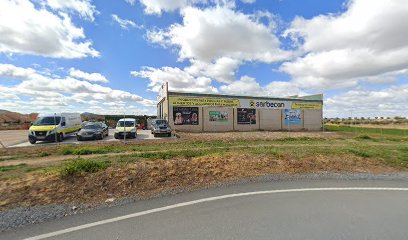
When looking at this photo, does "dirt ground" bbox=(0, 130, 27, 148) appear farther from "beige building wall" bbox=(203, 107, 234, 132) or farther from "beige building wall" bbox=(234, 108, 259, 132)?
"beige building wall" bbox=(234, 108, 259, 132)

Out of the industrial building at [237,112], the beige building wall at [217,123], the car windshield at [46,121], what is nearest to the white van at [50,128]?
the car windshield at [46,121]

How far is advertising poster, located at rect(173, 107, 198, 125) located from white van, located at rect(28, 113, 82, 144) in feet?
40.9

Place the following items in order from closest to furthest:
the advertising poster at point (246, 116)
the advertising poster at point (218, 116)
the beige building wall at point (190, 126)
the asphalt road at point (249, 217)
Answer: the asphalt road at point (249, 217), the beige building wall at point (190, 126), the advertising poster at point (218, 116), the advertising poster at point (246, 116)

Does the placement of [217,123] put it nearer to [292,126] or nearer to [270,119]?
[270,119]

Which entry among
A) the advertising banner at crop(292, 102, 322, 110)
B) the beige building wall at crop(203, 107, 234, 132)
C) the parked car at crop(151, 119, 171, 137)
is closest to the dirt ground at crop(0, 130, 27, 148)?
the parked car at crop(151, 119, 171, 137)

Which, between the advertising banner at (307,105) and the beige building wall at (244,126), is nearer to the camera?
the beige building wall at (244,126)

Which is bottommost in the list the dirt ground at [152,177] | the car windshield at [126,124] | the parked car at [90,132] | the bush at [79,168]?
the dirt ground at [152,177]

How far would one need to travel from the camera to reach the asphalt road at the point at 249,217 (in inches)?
141

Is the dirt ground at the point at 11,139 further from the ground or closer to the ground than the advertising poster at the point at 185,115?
closer to the ground

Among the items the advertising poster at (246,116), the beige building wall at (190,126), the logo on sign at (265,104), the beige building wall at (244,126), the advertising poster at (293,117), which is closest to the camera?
the beige building wall at (190,126)

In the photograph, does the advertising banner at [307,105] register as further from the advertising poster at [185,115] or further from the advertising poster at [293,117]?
the advertising poster at [185,115]

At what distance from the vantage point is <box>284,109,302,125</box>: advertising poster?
3750cm

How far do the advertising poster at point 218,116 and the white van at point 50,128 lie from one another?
17.1m

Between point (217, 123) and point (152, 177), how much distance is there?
25.6 m
